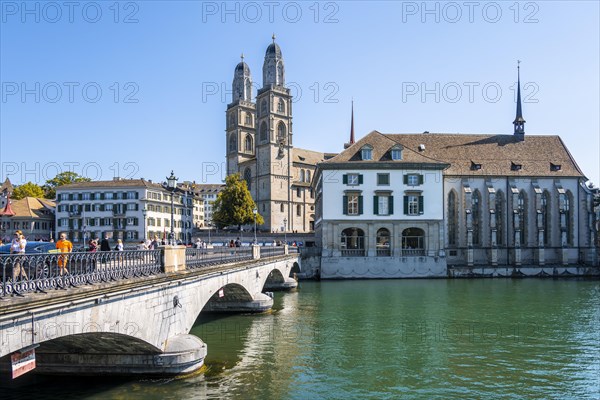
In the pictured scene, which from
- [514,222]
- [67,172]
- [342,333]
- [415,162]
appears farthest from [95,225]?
[342,333]

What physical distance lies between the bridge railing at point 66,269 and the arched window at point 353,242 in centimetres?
4031

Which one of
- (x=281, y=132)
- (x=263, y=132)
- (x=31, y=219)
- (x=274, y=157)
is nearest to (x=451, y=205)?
(x=274, y=157)

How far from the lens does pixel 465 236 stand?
59.4 meters

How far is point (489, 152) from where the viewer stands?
62.5 metres

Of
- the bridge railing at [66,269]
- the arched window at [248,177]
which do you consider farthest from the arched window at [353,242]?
the arched window at [248,177]

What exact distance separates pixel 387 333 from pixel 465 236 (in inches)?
1440

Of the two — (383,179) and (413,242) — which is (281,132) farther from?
(413,242)

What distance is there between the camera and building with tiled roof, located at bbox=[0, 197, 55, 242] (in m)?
76.2

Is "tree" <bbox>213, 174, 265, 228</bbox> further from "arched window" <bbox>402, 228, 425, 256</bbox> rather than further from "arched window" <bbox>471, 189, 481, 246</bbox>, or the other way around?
"arched window" <bbox>471, 189, 481, 246</bbox>

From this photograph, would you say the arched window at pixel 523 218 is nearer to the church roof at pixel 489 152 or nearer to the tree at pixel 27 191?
the church roof at pixel 489 152

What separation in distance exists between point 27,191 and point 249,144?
3955 cm

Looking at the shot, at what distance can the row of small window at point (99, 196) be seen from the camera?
252ft

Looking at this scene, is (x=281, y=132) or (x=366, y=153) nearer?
(x=366, y=153)

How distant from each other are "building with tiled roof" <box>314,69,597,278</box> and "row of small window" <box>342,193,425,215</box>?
3.9 inches
